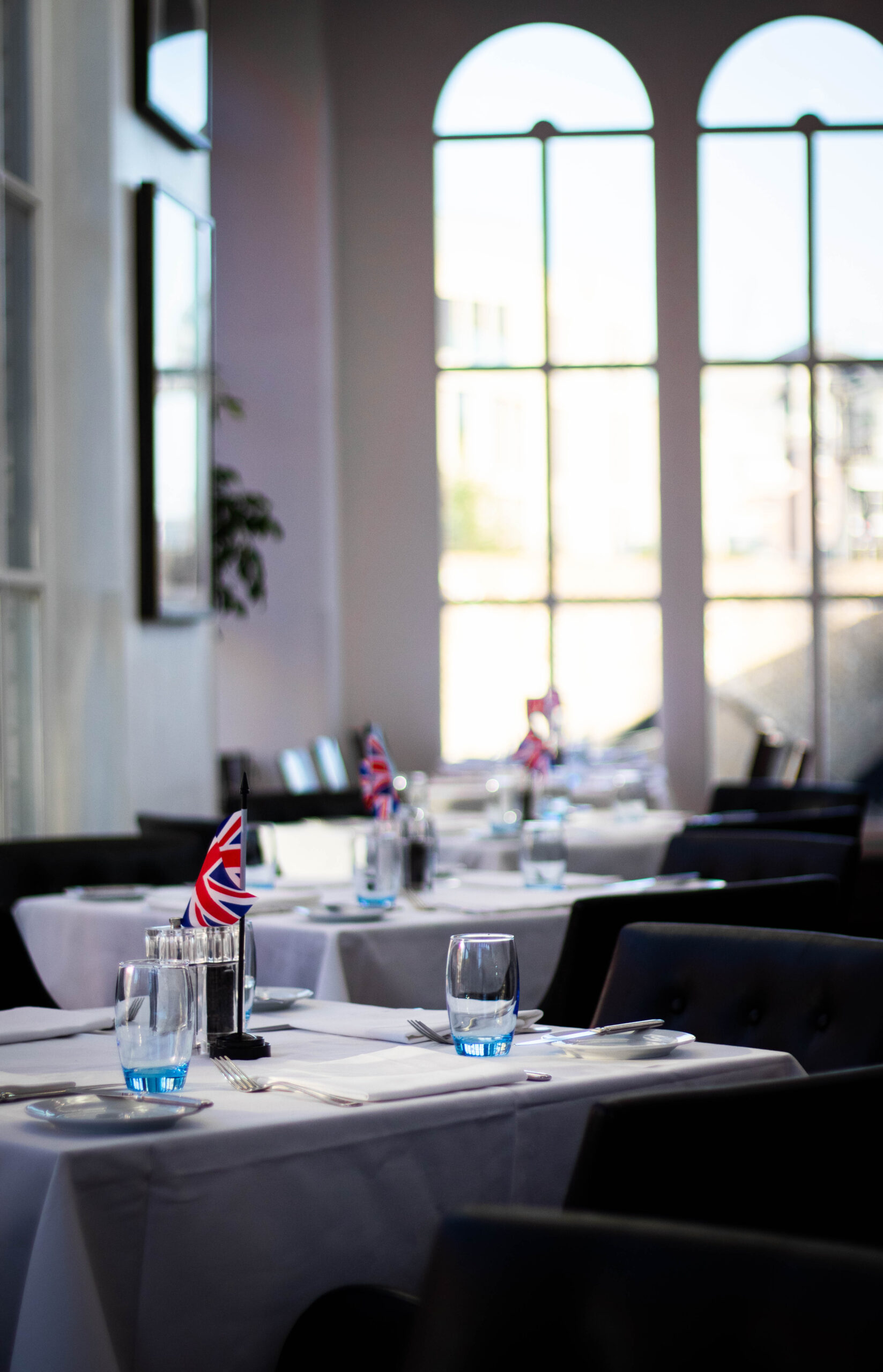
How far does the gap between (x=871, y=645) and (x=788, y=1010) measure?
25.0ft

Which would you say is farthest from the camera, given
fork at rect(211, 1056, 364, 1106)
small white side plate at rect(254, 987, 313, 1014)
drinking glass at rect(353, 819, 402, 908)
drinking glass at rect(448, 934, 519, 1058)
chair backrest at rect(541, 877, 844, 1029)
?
drinking glass at rect(353, 819, 402, 908)

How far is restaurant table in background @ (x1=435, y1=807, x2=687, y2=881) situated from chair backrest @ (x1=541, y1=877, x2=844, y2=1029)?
6.01ft

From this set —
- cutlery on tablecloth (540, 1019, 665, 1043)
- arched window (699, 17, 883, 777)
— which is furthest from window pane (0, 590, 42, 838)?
arched window (699, 17, 883, 777)

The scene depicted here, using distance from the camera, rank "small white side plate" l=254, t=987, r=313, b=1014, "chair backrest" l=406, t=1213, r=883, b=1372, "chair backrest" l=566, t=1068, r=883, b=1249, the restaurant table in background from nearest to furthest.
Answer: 1. "chair backrest" l=406, t=1213, r=883, b=1372
2. "chair backrest" l=566, t=1068, r=883, b=1249
3. "small white side plate" l=254, t=987, r=313, b=1014
4. the restaurant table in background

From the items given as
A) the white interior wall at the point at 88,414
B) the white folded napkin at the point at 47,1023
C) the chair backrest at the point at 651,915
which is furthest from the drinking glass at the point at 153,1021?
the white interior wall at the point at 88,414

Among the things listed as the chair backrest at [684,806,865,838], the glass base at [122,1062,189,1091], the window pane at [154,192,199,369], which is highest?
the window pane at [154,192,199,369]

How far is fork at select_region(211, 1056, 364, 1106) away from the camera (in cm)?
147

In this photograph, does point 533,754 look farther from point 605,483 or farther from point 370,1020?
point 605,483

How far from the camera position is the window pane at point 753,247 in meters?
8.96

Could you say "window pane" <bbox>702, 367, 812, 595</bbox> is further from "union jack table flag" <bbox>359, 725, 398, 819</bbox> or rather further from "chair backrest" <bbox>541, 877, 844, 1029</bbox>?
"chair backrest" <bbox>541, 877, 844, 1029</bbox>

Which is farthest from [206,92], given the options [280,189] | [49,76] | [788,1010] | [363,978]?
[788,1010]

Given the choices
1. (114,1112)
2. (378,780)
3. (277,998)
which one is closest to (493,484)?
(378,780)

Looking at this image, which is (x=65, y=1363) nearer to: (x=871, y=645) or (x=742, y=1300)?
(x=742, y=1300)

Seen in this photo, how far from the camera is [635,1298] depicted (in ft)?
→ 2.54
